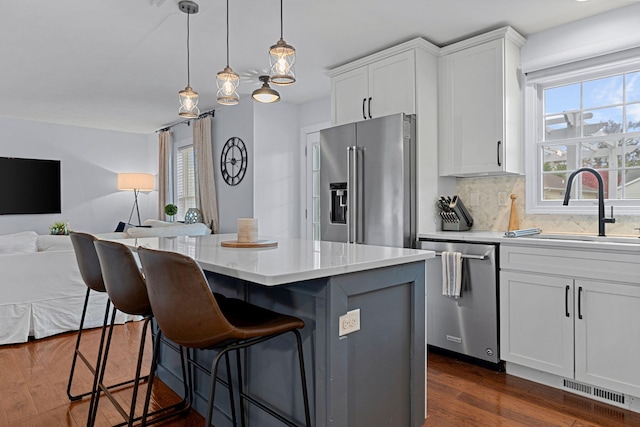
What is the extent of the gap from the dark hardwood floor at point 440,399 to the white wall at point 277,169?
8.18 feet

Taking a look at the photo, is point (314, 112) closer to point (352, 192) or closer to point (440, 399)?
point (352, 192)

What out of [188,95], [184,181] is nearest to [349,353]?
[188,95]

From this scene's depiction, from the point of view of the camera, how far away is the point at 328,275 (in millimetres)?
1420

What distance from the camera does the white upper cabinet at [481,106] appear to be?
10.1 ft

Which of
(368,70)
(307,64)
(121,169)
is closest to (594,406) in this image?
(368,70)

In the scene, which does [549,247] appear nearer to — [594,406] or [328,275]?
[594,406]

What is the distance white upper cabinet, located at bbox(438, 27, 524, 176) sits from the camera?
3.09m

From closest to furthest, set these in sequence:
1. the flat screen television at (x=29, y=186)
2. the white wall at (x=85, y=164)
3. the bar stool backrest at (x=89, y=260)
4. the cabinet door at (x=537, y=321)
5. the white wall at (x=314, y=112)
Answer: the bar stool backrest at (x=89, y=260)
the cabinet door at (x=537, y=321)
the white wall at (x=314, y=112)
the flat screen television at (x=29, y=186)
the white wall at (x=85, y=164)

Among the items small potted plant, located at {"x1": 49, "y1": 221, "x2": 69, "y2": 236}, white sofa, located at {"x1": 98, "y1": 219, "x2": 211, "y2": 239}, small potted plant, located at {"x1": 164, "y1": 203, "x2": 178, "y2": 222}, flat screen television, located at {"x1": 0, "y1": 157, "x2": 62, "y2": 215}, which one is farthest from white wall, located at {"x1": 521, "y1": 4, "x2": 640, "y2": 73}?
flat screen television, located at {"x1": 0, "y1": 157, "x2": 62, "y2": 215}

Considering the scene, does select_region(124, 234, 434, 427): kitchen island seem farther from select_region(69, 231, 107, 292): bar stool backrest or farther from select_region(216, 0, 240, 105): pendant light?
select_region(216, 0, 240, 105): pendant light

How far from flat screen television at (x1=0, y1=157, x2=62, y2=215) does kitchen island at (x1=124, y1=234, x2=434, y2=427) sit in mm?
5873

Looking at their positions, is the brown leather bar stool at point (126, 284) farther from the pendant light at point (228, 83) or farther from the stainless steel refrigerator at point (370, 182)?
the stainless steel refrigerator at point (370, 182)

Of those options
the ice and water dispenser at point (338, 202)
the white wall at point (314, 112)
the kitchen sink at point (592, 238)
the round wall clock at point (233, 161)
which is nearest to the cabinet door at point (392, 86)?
the ice and water dispenser at point (338, 202)

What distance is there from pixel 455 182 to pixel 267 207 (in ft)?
7.86
